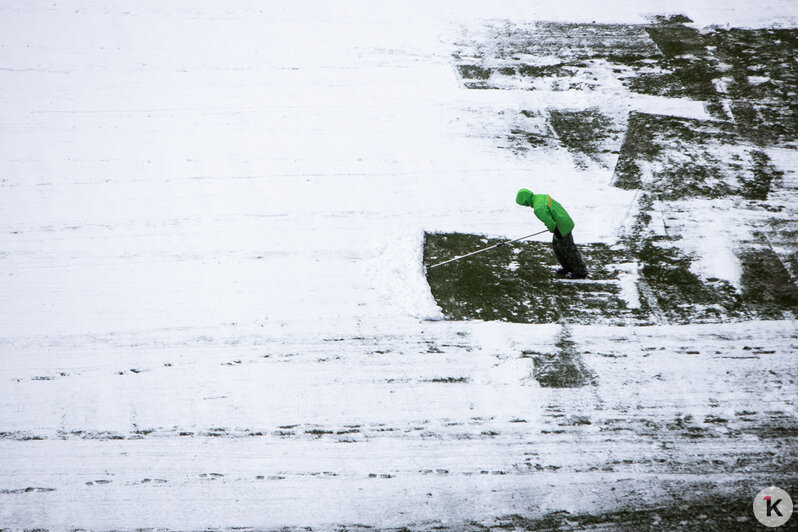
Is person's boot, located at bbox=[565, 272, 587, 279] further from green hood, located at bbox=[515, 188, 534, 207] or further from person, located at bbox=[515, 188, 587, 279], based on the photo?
green hood, located at bbox=[515, 188, 534, 207]

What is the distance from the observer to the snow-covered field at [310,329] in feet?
15.0

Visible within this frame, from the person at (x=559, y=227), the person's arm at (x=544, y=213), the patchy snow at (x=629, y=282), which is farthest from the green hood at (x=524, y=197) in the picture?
the patchy snow at (x=629, y=282)

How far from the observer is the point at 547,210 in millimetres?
5566

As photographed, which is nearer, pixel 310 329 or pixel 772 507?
pixel 772 507

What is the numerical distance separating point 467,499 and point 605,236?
336cm

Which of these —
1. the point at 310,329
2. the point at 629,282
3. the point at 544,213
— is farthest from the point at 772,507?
the point at 310,329

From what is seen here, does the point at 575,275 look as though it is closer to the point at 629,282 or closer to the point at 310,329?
the point at 629,282

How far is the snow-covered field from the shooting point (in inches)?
180

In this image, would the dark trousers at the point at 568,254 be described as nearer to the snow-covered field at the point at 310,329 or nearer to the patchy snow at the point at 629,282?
the patchy snow at the point at 629,282

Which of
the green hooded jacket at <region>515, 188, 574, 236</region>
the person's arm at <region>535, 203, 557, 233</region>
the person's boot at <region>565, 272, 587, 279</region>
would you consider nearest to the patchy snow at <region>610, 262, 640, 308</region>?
the person's boot at <region>565, 272, 587, 279</region>

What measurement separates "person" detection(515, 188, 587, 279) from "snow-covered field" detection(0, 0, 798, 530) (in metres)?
0.71

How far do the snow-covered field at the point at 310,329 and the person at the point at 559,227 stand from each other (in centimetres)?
71

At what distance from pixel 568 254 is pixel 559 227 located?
343 mm

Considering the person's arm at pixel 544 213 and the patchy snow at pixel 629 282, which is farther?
the patchy snow at pixel 629 282
